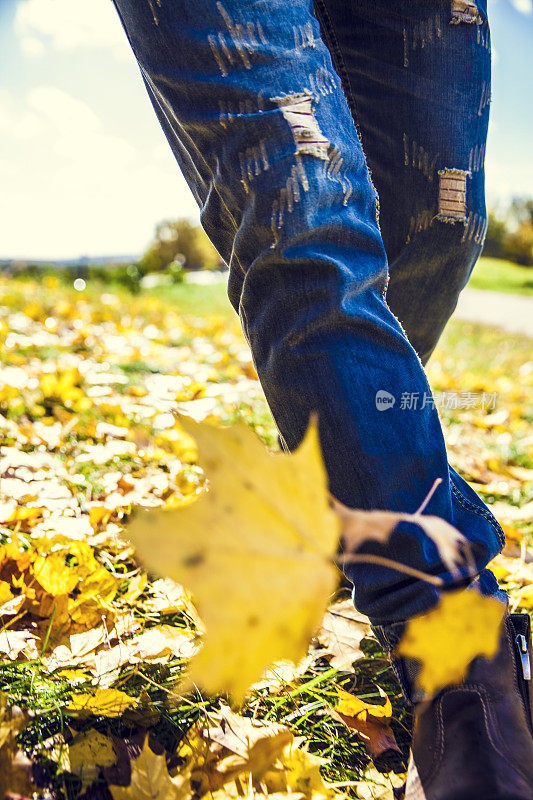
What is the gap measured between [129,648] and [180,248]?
14.4m

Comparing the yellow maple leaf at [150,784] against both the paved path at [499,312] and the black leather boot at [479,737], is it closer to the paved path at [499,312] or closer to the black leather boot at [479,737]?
the black leather boot at [479,737]

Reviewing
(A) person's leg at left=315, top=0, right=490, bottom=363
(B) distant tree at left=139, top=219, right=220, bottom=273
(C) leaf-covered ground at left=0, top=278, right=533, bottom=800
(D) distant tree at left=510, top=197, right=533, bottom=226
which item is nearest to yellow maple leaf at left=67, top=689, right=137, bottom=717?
(C) leaf-covered ground at left=0, top=278, right=533, bottom=800

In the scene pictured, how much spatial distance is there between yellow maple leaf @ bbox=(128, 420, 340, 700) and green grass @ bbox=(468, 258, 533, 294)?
1529 centimetres

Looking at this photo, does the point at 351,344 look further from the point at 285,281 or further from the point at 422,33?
the point at 422,33

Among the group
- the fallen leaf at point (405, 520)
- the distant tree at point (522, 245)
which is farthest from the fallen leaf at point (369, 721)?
the distant tree at point (522, 245)

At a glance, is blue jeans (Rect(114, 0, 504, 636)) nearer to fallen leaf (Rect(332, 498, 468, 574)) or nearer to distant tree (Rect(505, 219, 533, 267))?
fallen leaf (Rect(332, 498, 468, 574))

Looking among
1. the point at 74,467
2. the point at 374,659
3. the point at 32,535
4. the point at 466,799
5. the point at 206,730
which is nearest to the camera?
the point at 466,799

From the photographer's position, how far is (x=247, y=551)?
1.31ft

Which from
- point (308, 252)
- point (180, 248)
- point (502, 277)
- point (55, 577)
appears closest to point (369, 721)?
point (55, 577)

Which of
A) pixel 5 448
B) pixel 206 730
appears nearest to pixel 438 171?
pixel 206 730

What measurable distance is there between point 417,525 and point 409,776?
0.32 metres

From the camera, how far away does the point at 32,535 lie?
3.60 ft

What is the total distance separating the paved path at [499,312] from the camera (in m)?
7.03

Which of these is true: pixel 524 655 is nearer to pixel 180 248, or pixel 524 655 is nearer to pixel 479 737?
pixel 479 737
